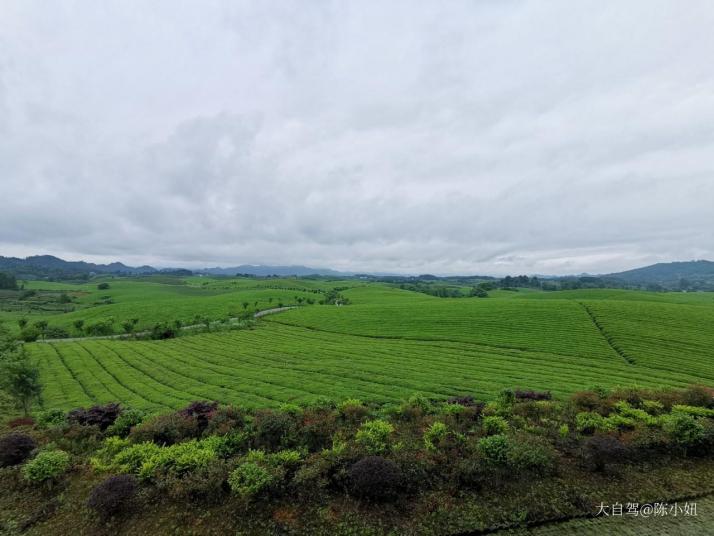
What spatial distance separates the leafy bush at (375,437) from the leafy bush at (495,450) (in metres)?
4.22

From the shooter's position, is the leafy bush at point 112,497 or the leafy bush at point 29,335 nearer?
the leafy bush at point 112,497

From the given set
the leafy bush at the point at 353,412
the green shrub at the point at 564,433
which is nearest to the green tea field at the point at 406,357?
the leafy bush at the point at 353,412

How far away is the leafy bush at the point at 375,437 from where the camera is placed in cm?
1486

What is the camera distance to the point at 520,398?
75.7 feet

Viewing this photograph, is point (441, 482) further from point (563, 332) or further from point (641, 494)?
point (563, 332)

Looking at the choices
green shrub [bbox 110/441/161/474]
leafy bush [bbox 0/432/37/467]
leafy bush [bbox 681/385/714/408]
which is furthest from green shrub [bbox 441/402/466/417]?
leafy bush [bbox 0/432/37/467]

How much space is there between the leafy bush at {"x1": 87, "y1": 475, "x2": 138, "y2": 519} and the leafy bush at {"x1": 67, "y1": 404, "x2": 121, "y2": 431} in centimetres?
978

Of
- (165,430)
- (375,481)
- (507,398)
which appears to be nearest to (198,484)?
(375,481)

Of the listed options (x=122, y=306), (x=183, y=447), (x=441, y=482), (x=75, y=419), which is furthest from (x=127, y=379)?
(x=122, y=306)

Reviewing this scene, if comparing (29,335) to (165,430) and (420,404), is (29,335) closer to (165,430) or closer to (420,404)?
(165,430)

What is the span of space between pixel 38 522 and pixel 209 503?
5823 millimetres

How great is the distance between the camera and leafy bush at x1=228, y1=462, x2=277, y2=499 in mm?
11641

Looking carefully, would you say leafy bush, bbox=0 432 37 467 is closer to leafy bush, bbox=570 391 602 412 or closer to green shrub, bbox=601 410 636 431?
green shrub, bbox=601 410 636 431

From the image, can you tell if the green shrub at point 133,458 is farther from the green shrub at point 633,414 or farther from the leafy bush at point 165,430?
the green shrub at point 633,414
